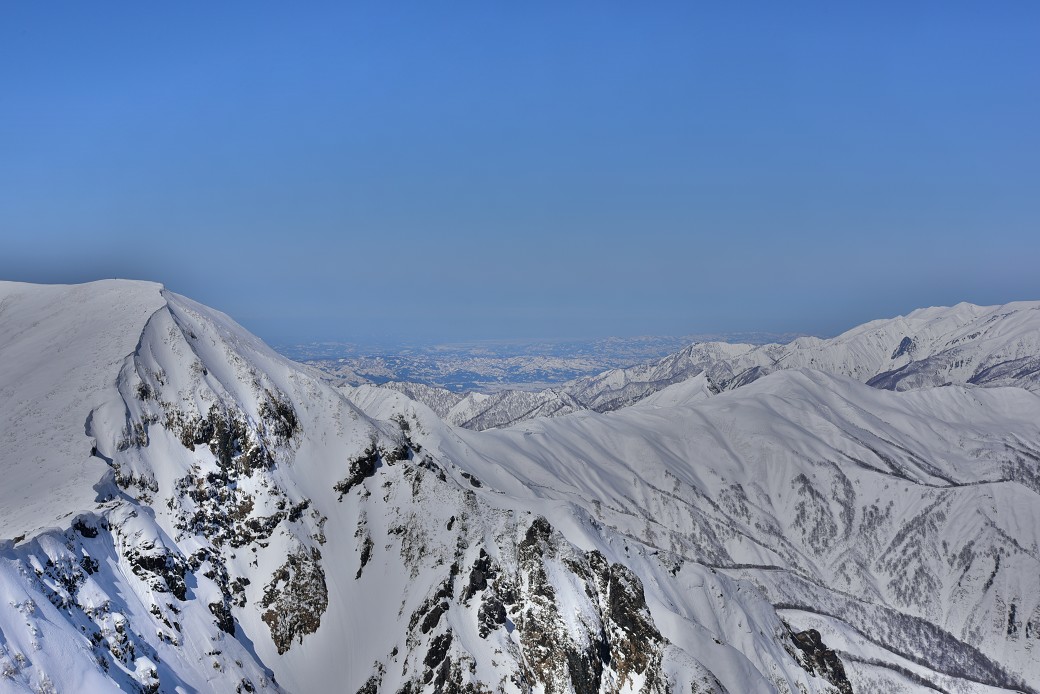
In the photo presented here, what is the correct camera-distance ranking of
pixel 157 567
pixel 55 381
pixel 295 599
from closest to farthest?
pixel 157 567 < pixel 295 599 < pixel 55 381

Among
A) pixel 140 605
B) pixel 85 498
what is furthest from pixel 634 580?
pixel 85 498

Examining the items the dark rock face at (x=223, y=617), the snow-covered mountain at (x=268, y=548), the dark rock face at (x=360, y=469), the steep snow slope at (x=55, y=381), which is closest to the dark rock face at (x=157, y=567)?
the snow-covered mountain at (x=268, y=548)

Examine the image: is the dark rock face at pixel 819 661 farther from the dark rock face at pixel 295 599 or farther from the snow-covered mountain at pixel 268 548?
the dark rock face at pixel 295 599

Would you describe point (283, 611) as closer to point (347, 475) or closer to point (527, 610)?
point (347, 475)

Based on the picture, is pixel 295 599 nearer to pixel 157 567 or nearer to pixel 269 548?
pixel 269 548

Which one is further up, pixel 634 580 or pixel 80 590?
pixel 80 590

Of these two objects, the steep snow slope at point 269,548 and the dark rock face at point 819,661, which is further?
the dark rock face at point 819,661

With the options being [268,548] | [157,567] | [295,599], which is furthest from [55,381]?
[295,599]
